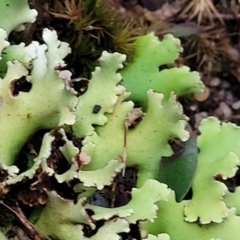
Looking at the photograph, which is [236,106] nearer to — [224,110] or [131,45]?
[224,110]

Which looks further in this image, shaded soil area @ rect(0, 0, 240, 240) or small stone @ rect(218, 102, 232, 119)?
small stone @ rect(218, 102, 232, 119)

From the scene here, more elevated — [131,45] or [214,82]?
[131,45]

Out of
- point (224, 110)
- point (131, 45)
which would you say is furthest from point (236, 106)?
point (131, 45)

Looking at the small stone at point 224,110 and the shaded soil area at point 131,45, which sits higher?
the shaded soil area at point 131,45

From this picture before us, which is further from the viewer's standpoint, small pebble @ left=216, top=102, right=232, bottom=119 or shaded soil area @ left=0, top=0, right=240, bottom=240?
small pebble @ left=216, top=102, right=232, bottom=119

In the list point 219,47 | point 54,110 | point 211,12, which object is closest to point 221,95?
point 219,47

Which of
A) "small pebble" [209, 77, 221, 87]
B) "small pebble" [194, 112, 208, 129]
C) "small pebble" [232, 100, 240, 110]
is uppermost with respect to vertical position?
"small pebble" [209, 77, 221, 87]

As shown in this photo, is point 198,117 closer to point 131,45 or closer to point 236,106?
point 236,106

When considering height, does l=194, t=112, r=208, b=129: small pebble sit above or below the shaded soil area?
below

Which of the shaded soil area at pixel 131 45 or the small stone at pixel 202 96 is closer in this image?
the shaded soil area at pixel 131 45

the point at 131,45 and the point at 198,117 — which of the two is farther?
the point at 198,117

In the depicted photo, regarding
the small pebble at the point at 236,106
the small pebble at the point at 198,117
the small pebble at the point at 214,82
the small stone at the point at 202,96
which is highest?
the small pebble at the point at 214,82

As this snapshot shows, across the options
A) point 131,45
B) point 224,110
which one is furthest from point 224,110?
point 131,45
